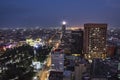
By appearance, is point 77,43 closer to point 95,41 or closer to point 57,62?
point 95,41

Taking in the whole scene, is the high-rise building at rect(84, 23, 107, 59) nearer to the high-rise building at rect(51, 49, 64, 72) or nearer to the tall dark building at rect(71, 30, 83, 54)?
the tall dark building at rect(71, 30, 83, 54)

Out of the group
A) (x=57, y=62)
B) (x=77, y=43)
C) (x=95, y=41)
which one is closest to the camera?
(x=57, y=62)

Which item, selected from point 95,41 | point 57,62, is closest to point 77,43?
point 95,41

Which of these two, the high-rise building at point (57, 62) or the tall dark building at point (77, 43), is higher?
the tall dark building at point (77, 43)

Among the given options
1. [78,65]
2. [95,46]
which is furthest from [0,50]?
[78,65]

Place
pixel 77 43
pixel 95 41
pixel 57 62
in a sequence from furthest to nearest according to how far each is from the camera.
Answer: pixel 77 43 < pixel 95 41 < pixel 57 62

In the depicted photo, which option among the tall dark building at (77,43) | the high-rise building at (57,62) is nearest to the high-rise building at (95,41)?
the tall dark building at (77,43)

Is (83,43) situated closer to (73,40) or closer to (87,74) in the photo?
(73,40)

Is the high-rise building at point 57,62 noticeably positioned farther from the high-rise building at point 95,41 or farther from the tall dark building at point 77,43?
the tall dark building at point 77,43

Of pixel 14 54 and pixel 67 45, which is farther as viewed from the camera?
pixel 67 45
